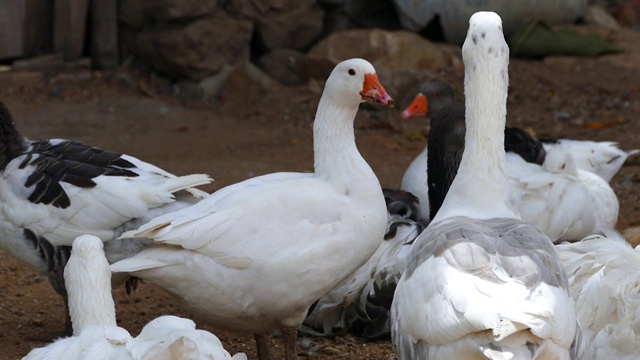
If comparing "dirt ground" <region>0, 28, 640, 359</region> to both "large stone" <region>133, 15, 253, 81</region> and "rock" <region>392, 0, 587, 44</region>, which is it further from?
"rock" <region>392, 0, 587, 44</region>

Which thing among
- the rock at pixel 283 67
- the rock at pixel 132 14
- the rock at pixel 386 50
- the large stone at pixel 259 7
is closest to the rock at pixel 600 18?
the rock at pixel 386 50

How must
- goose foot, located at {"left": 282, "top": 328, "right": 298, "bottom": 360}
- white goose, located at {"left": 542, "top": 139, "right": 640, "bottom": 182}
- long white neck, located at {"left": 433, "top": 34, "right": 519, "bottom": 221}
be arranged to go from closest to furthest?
long white neck, located at {"left": 433, "top": 34, "right": 519, "bottom": 221}, goose foot, located at {"left": 282, "top": 328, "right": 298, "bottom": 360}, white goose, located at {"left": 542, "top": 139, "right": 640, "bottom": 182}

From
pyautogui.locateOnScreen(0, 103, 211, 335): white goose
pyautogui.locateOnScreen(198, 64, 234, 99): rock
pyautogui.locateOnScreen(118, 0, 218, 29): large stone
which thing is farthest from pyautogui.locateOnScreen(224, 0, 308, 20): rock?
pyautogui.locateOnScreen(0, 103, 211, 335): white goose

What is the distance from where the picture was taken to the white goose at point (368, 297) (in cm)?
605

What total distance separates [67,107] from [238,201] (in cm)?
550

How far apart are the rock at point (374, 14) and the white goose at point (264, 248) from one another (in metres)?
6.40

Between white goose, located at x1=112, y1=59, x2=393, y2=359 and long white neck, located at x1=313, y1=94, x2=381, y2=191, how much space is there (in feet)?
0.05

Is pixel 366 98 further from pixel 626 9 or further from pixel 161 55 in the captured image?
pixel 626 9

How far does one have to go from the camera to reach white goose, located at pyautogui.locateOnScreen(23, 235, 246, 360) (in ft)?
12.5

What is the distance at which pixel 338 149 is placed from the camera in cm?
568

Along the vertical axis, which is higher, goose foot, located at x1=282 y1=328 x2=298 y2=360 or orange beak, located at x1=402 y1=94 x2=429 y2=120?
orange beak, located at x1=402 y1=94 x2=429 y2=120

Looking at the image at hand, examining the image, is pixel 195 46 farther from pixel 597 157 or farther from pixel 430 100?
pixel 597 157

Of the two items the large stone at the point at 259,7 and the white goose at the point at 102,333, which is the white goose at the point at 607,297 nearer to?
the white goose at the point at 102,333

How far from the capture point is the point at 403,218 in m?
6.59
